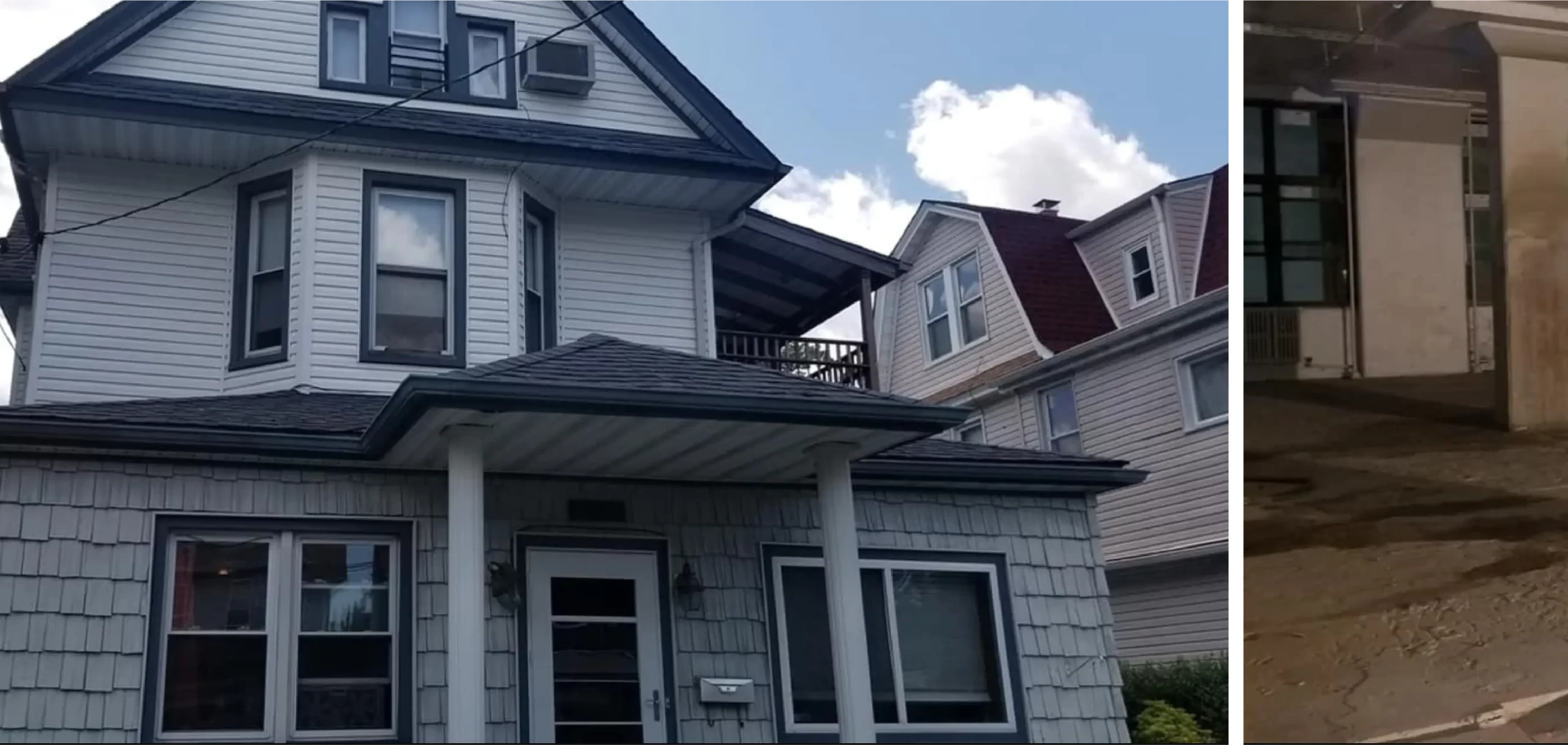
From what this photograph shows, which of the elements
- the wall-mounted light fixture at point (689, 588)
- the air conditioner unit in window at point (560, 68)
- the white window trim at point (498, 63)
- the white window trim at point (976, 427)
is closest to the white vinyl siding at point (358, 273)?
the white window trim at point (498, 63)

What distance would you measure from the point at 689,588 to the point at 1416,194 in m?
2.97

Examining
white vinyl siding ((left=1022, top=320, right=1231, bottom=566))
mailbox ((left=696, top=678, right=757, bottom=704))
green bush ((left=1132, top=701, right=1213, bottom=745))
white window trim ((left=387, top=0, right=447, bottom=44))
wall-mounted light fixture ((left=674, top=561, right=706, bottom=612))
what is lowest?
green bush ((left=1132, top=701, right=1213, bottom=745))

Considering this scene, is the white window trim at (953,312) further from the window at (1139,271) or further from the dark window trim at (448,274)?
the dark window trim at (448,274)

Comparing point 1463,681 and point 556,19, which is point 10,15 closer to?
point 556,19

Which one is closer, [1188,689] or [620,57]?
[1188,689]

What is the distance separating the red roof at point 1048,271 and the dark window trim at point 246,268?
74.3 inches

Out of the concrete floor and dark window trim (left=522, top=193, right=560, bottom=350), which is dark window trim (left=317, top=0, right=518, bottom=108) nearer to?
dark window trim (left=522, top=193, right=560, bottom=350)

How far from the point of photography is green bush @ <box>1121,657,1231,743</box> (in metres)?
3.45

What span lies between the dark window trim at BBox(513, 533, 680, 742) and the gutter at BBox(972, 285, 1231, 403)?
1.02m

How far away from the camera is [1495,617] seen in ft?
11.0

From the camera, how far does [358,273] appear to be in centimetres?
413

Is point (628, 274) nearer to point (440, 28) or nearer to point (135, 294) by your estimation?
point (440, 28)

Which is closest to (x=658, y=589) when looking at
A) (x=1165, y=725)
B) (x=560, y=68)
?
(x=1165, y=725)

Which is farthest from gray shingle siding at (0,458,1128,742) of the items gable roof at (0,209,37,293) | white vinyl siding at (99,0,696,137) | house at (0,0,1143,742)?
white vinyl siding at (99,0,696,137)
